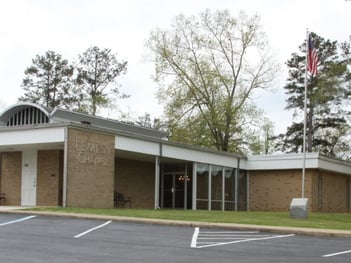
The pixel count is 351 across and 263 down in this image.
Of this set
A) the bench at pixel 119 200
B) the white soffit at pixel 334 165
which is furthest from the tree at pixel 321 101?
the bench at pixel 119 200

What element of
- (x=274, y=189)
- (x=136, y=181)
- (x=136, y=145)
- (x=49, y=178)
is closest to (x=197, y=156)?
(x=136, y=181)

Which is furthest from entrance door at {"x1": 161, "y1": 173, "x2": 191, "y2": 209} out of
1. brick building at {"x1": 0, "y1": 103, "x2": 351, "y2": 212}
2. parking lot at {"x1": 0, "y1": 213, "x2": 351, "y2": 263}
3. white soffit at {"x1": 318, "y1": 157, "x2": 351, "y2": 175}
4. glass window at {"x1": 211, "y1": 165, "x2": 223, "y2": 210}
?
parking lot at {"x1": 0, "y1": 213, "x2": 351, "y2": 263}

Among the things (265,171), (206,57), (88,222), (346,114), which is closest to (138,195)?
(265,171)

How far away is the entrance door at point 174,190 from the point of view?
34.9 metres

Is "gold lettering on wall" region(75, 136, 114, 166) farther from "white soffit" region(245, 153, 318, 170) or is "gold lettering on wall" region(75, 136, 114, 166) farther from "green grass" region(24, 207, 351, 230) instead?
"white soffit" region(245, 153, 318, 170)

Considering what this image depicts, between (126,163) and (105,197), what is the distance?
20.8 feet

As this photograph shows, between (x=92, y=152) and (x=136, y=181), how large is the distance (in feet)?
26.2

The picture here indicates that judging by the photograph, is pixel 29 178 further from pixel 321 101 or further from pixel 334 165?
pixel 321 101

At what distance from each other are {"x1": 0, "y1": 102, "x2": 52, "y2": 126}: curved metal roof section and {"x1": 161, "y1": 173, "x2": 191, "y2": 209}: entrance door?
8943mm

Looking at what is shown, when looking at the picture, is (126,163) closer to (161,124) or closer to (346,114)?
(161,124)

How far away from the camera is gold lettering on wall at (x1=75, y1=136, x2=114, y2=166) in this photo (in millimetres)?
25156

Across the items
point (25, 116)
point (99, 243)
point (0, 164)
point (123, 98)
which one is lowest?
point (99, 243)

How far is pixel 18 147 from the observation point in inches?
1096

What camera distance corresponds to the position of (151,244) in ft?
44.3
